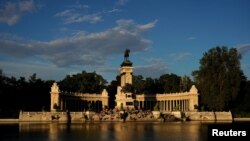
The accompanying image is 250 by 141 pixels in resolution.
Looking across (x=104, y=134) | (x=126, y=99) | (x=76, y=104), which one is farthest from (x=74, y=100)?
(x=104, y=134)

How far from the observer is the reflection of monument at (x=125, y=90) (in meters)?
110

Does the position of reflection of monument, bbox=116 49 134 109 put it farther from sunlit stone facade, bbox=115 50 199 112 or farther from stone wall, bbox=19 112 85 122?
stone wall, bbox=19 112 85 122

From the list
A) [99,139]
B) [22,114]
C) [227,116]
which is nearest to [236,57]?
[227,116]

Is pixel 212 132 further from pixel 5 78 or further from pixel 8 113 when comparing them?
pixel 5 78

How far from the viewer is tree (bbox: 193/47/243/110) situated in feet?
353

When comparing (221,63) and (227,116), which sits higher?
(221,63)

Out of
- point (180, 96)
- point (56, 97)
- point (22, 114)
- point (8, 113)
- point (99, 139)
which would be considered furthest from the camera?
point (180, 96)

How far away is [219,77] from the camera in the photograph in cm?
10925

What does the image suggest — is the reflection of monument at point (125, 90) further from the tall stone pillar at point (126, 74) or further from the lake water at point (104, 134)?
the lake water at point (104, 134)

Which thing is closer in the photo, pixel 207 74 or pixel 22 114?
pixel 22 114

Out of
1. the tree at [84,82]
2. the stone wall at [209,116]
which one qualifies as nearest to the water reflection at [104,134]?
the stone wall at [209,116]

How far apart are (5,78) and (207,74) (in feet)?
169

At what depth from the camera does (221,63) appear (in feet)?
367

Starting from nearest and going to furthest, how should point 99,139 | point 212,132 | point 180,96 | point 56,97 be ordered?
point 212,132
point 99,139
point 56,97
point 180,96
